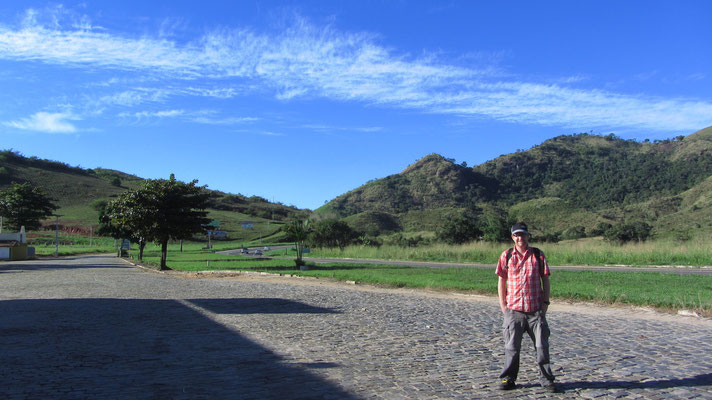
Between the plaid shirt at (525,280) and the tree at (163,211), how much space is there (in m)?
27.4

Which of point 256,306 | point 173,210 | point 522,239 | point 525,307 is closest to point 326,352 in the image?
point 525,307

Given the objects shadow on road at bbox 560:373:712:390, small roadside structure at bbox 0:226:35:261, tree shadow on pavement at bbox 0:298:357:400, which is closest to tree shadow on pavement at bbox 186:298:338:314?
tree shadow on pavement at bbox 0:298:357:400

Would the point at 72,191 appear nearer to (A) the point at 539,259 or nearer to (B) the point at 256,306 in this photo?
(B) the point at 256,306

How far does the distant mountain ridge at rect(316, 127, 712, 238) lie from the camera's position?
71.0 metres

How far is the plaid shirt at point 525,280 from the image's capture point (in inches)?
215

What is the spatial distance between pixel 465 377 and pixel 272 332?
4175mm

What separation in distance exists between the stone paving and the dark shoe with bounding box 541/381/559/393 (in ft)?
0.25

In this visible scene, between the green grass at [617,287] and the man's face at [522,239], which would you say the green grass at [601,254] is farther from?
the man's face at [522,239]

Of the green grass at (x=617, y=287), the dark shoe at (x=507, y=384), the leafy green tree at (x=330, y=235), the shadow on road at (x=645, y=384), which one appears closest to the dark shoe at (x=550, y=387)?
the shadow on road at (x=645, y=384)

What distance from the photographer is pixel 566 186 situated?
101 m

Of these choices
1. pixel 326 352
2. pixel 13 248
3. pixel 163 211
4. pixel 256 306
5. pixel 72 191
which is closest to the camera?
pixel 326 352

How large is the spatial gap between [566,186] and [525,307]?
104m

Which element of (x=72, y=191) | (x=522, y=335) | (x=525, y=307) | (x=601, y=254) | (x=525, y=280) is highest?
(x=72, y=191)

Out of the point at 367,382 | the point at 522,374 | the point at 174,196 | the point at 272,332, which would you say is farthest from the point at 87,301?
the point at 174,196
